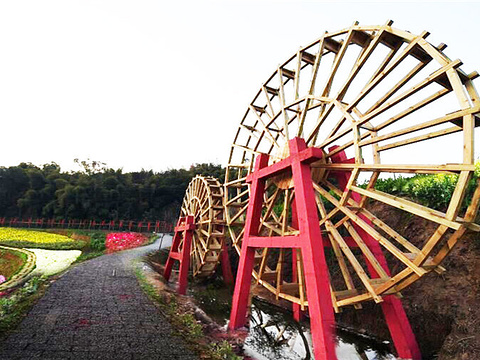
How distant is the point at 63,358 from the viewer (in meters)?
4.16

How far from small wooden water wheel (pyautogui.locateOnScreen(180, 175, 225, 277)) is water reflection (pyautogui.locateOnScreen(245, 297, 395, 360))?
2.97 m

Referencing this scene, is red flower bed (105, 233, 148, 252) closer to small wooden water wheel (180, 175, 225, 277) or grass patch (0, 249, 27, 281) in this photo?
grass patch (0, 249, 27, 281)

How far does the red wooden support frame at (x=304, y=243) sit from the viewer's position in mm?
4319

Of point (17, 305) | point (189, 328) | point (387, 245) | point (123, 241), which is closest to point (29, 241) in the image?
point (123, 241)

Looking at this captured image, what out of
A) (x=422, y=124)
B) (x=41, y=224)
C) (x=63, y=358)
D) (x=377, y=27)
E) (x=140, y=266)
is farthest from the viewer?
(x=41, y=224)

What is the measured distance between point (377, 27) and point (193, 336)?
22.2 feet

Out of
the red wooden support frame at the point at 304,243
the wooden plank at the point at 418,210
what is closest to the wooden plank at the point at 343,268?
the red wooden support frame at the point at 304,243

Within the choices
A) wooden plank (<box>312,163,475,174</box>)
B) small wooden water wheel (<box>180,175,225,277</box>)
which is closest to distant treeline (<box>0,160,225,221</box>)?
small wooden water wheel (<box>180,175,225,277</box>)

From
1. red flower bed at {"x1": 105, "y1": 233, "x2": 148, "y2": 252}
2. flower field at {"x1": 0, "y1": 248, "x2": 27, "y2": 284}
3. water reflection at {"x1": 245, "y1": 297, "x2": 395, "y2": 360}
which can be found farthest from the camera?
red flower bed at {"x1": 105, "y1": 233, "x2": 148, "y2": 252}

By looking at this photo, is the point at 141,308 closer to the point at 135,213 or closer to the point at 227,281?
the point at 227,281

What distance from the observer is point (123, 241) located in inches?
891

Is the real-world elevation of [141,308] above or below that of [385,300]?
below

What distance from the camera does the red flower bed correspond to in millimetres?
21625

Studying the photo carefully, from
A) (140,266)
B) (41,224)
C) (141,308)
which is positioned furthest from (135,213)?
(141,308)
